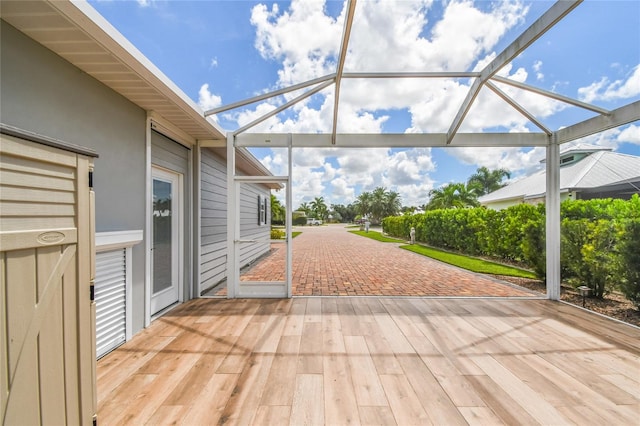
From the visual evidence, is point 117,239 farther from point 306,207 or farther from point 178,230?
point 306,207

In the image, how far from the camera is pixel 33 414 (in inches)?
49.9

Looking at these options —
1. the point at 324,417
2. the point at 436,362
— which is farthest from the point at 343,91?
the point at 324,417

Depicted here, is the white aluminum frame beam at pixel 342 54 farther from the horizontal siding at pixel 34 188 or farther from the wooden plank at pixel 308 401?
the wooden plank at pixel 308 401

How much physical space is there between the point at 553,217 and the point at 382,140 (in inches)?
123

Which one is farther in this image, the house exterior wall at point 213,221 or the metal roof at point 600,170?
the house exterior wall at point 213,221

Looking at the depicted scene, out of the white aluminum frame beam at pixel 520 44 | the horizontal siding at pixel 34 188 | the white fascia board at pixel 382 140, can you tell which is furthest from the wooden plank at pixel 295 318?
the white aluminum frame beam at pixel 520 44

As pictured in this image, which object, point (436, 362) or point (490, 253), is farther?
point (490, 253)

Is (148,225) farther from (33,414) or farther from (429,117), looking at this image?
(429,117)

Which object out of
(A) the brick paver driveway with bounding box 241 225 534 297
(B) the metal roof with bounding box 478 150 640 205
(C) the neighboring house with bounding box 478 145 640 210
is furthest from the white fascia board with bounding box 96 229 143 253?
(B) the metal roof with bounding box 478 150 640 205

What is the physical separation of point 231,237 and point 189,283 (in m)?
1.05

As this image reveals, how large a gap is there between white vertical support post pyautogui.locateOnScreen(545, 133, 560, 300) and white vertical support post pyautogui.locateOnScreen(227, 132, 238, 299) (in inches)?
208

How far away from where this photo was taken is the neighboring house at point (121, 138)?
6.37 ft

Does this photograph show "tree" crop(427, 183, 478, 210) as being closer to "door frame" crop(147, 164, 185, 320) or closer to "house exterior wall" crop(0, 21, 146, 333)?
"door frame" crop(147, 164, 185, 320)

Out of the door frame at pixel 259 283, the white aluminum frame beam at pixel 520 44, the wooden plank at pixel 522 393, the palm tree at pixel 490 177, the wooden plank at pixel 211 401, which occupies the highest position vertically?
the palm tree at pixel 490 177
